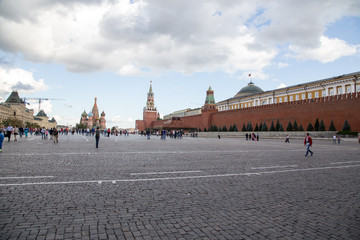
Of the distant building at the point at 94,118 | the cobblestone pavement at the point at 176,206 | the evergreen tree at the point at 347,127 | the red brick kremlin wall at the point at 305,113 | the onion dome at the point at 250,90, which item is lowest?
the cobblestone pavement at the point at 176,206

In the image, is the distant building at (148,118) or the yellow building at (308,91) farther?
the distant building at (148,118)

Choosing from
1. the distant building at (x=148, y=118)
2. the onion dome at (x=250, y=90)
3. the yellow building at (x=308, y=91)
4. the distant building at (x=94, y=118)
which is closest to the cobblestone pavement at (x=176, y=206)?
the yellow building at (x=308, y=91)

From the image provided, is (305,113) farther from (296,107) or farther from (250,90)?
(250,90)

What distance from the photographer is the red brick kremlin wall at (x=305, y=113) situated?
3173 centimetres

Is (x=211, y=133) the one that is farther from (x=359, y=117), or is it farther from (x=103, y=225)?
(x=103, y=225)

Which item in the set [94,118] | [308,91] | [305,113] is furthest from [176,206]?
[94,118]

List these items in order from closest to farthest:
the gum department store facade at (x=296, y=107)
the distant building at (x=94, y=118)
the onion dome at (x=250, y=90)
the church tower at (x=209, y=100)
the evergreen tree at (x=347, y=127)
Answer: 1. the evergreen tree at (x=347, y=127)
2. the gum department store facade at (x=296, y=107)
3. the church tower at (x=209, y=100)
4. the onion dome at (x=250, y=90)
5. the distant building at (x=94, y=118)

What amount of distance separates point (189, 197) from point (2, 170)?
523 cm

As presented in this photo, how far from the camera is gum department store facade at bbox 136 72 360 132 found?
3275 centimetres

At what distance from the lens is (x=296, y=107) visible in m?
39.1

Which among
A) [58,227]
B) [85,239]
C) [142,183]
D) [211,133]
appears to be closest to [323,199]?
[142,183]

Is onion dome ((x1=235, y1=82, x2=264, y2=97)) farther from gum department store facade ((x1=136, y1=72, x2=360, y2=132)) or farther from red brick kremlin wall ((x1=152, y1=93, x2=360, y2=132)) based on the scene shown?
red brick kremlin wall ((x1=152, y1=93, x2=360, y2=132))

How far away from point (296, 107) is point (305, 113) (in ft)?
6.44

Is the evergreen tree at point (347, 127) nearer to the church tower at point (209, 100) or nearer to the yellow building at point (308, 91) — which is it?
the yellow building at point (308, 91)
